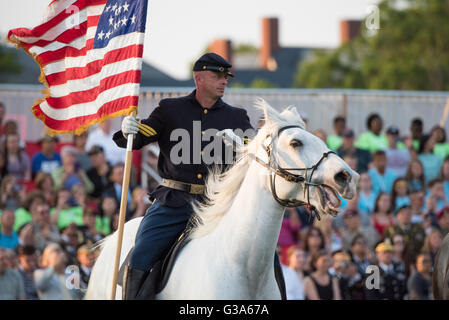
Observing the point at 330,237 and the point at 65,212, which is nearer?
the point at 65,212

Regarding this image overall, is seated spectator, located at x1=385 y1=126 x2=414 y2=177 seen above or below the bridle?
above

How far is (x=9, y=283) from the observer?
433 inches

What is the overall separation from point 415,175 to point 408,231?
1682mm

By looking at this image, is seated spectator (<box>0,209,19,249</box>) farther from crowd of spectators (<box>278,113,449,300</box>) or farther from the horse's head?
the horse's head

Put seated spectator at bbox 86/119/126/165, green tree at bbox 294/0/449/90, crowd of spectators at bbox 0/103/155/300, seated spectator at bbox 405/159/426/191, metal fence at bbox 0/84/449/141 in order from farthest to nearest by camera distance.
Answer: green tree at bbox 294/0/449/90 → metal fence at bbox 0/84/449/141 → seated spectator at bbox 405/159/426/191 → seated spectator at bbox 86/119/126/165 → crowd of spectators at bbox 0/103/155/300

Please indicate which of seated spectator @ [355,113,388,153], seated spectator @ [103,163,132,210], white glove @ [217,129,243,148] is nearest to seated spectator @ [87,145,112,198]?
seated spectator @ [103,163,132,210]

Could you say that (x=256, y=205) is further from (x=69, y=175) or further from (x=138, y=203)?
(x=69, y=175)

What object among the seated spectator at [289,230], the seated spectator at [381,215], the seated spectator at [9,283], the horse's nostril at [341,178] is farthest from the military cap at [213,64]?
the seated spectator at [381,215]

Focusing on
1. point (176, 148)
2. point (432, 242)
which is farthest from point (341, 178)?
point (432, 242)

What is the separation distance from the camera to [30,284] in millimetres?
11281

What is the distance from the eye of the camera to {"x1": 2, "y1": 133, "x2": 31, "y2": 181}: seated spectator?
44.2 ft

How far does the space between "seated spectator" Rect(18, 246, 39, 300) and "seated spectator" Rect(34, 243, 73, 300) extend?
193 millimetres

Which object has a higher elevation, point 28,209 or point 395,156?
point 395,156
